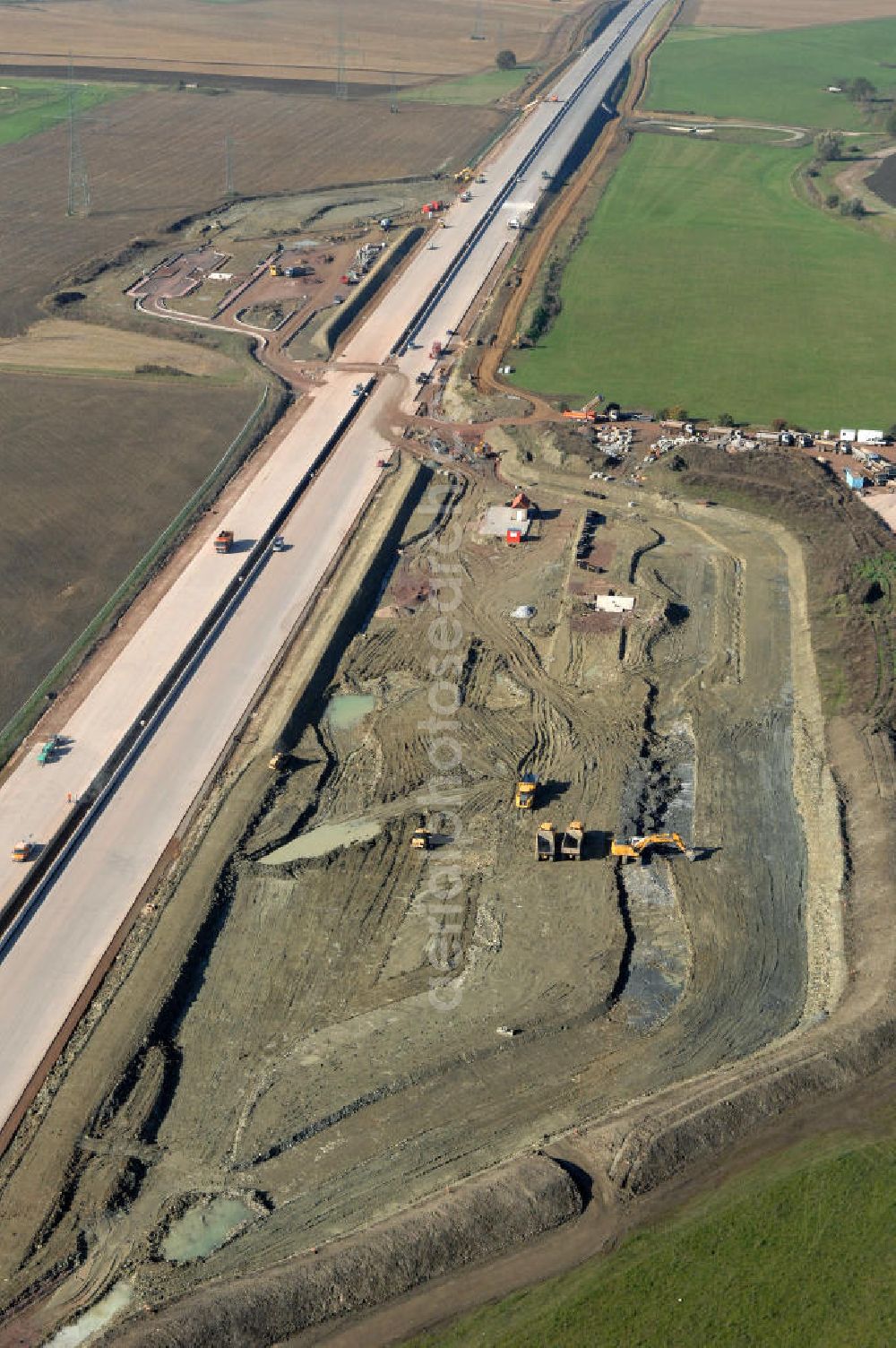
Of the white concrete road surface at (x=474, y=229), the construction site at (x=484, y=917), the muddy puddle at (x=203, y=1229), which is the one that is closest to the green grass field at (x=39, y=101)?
the white concrete road surface at (x=474, y=229)

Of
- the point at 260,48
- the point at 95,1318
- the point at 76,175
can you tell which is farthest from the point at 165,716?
the point at 260,48

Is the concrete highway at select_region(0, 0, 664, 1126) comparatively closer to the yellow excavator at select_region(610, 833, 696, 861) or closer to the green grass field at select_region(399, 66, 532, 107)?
the yellow excavator at select_region(610, 833, 696, 861)

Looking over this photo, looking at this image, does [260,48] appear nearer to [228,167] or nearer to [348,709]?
[228,167]

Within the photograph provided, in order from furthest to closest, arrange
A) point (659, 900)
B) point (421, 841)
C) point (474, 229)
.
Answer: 1. point (474, 229)
2. point (421, 841)
3. point (659, 900)

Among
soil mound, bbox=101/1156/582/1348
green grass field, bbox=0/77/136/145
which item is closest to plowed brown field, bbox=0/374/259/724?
soil mound, bbox=101/1156/582/1348

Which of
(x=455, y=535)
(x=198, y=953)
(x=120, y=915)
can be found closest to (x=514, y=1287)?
(x=198, y=953)

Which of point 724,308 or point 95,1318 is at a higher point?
point 724,308
